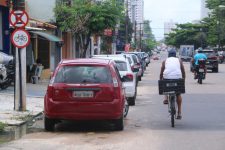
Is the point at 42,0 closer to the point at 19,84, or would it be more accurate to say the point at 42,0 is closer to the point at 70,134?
the point at 19,84

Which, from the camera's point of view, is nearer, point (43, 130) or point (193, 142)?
point (193, 142)

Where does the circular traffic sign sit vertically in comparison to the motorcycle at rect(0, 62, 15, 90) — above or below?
above

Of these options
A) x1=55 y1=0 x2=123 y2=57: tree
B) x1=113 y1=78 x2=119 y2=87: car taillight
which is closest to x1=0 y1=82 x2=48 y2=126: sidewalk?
x1=113 y1=78 x2=119 y2=87: car taillight

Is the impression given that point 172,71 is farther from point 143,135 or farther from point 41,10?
point 41,10

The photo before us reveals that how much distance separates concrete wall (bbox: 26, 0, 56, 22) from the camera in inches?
1406

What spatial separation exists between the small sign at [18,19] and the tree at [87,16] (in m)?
20.3

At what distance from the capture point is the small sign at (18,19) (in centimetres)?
1588

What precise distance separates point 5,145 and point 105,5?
26846 millimetres

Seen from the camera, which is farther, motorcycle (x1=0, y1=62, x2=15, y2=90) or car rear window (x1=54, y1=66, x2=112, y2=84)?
motorcycle (x1=0, y1=62, x2=15, y2=90)

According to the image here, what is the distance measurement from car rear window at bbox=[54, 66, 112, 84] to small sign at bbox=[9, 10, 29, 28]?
145 inches

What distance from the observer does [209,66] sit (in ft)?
152

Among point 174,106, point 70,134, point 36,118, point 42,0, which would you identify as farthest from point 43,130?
point 42,0

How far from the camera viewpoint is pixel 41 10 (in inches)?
1432

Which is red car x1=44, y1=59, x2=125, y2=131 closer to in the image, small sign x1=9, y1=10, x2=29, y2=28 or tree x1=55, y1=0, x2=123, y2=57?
small sign x1=9, y1=10, x2=29, y2=28
